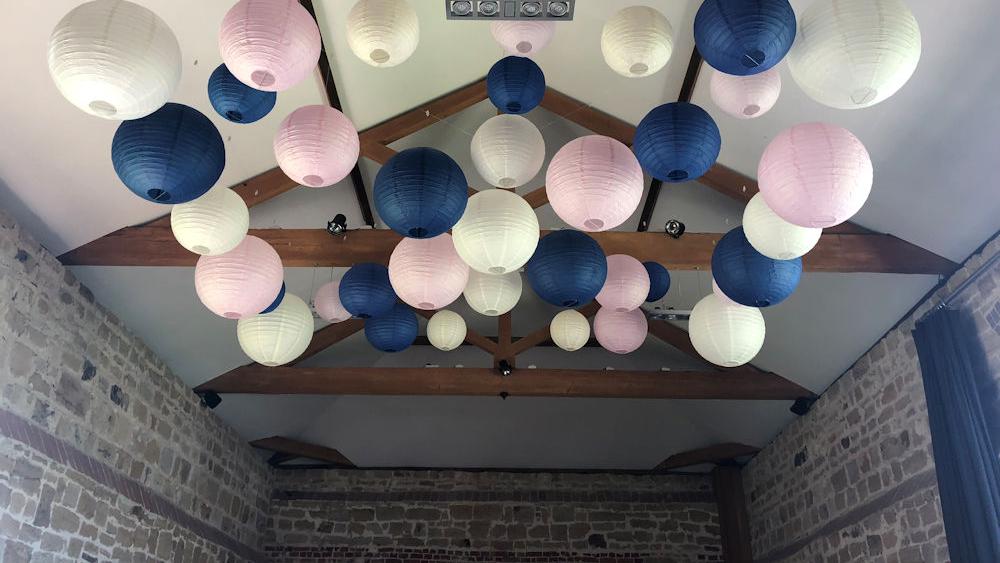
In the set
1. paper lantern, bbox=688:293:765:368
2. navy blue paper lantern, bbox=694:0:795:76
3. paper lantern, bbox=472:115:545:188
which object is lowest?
paper lantern, bbox=688:293:765:368

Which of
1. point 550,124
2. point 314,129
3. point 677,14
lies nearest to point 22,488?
point 314,129

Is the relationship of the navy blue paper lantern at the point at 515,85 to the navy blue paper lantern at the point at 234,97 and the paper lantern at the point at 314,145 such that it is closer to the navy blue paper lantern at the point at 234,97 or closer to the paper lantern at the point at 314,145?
the paper lantern at the point at 314,145

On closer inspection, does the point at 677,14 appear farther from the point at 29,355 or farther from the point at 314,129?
the point at 29,355

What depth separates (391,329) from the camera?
3.83 m

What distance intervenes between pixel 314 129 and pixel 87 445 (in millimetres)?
3326

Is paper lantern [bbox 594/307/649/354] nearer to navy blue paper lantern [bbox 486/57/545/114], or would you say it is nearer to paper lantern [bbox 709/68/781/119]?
navy blue paper lantern [bbox 486/57/545/114]

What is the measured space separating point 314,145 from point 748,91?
1.57m

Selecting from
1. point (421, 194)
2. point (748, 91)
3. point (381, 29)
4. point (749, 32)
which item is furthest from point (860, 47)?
point (381, 29)

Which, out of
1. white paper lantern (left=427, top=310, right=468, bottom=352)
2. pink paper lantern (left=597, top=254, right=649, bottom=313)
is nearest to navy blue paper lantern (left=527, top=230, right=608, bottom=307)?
pink paper lantern (left=597, top=254, right=649, bottom=313)

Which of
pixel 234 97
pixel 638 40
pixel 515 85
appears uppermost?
pixel 515 85

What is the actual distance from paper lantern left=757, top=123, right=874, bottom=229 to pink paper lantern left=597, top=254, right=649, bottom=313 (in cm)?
119

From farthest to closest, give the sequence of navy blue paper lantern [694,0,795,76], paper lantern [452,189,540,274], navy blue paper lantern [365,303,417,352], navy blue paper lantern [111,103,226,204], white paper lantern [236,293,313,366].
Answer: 1. navy blue paper lantern [365,303,417,352]
2. white paper lantern [236,293,313,366]
3. paper lantern [452,189,540,274]
4. navy blue paper lantern [111,103,226,204]
5. navy blue paper lantern [694,0,795,76]

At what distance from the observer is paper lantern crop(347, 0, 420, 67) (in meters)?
2.45

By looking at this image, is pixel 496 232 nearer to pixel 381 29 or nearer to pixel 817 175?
pixel 381 29
